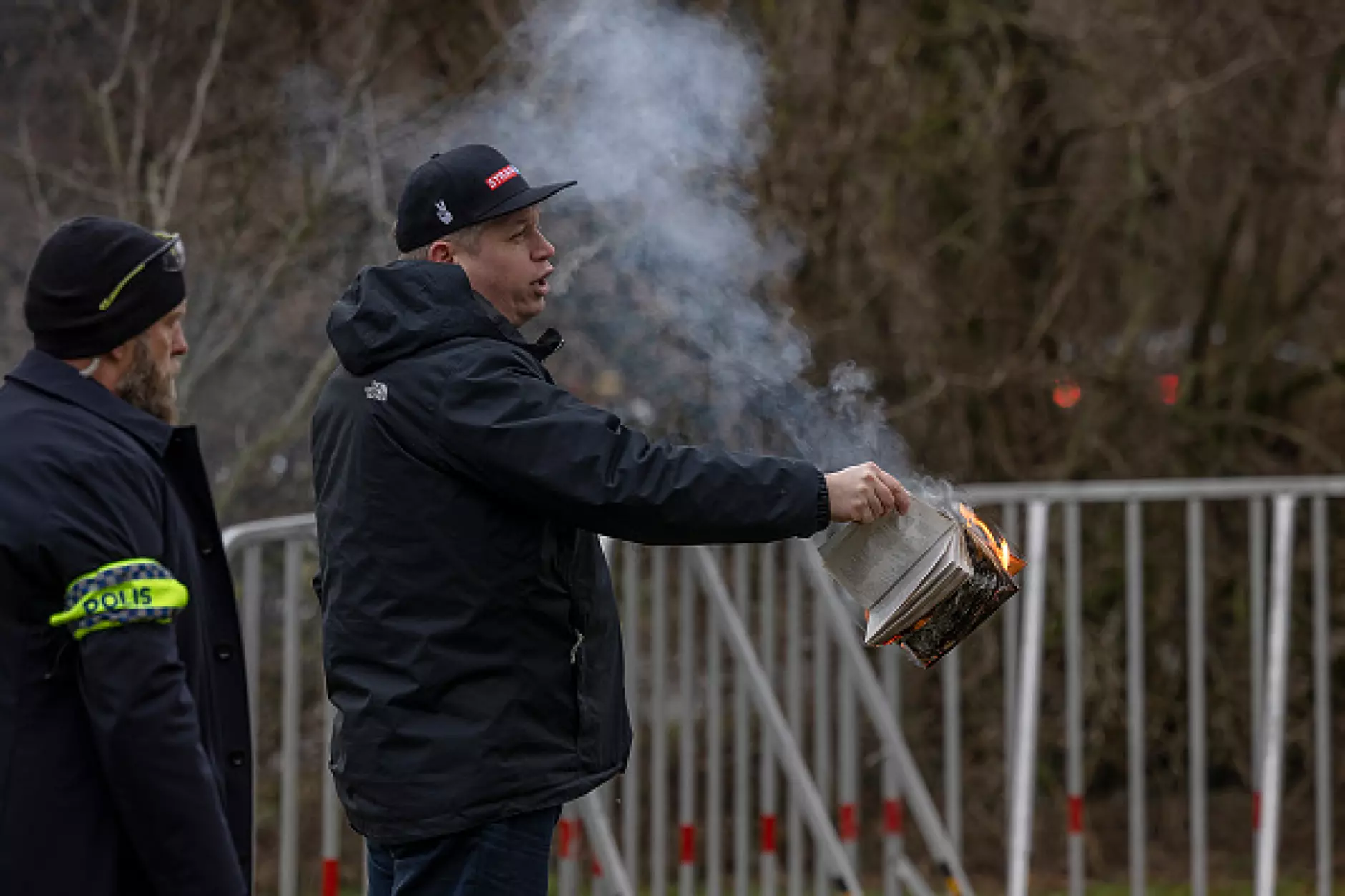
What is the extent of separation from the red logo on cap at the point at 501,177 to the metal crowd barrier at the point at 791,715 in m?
2.24

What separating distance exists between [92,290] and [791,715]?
13.5 feet

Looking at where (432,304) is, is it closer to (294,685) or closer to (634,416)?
(294,685)

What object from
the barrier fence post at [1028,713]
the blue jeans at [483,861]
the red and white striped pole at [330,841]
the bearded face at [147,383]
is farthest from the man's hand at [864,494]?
the barrier fence post at [1028,713]

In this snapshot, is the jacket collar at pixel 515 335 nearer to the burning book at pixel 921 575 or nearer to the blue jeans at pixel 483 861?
the burning book at pixel 921 575

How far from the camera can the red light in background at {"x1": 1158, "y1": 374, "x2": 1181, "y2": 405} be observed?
32.7 ft

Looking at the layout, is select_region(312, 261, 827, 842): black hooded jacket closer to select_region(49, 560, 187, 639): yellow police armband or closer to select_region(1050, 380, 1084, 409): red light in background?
select_region(49, 560, 187, 639): yellow police armband

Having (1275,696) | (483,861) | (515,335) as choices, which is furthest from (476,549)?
(1275,696)

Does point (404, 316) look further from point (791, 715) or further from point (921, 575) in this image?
point (791, 715)

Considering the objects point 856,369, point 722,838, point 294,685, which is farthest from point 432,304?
point 856,369

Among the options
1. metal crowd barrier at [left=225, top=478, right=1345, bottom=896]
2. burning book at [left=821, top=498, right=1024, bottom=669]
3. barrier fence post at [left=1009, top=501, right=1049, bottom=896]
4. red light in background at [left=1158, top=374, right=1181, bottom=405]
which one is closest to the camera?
burning book at [left=821, top=498, right=1024, bottom=669]

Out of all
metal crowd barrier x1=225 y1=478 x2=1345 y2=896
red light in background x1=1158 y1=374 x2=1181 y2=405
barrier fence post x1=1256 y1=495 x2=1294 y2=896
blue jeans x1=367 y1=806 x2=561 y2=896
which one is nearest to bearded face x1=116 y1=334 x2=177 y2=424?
blue jeans x1=367 y1=806 x2=561 y2=896

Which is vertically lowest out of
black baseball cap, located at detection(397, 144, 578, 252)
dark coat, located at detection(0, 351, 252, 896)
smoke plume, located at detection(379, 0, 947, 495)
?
dark coat, located at detection(0, 351, 252, 896)

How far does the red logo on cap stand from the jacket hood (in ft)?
0.72

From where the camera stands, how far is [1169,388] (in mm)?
10023
